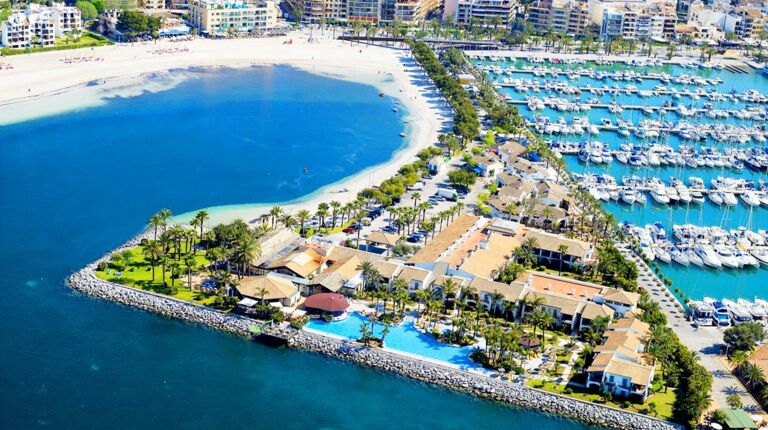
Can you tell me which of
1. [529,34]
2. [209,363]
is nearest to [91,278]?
[209,363]

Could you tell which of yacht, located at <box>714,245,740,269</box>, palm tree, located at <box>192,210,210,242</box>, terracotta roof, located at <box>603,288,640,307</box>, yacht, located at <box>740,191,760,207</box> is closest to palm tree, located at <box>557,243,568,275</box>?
terracotta roof, located at <box>603,288,640,307</box>

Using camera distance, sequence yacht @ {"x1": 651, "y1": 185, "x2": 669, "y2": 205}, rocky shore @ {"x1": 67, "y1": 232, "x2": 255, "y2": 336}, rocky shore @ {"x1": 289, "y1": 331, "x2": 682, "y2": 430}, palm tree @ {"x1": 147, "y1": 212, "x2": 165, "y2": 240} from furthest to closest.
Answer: yacht @ {"x1": 651, "y1": 185, "x2": 669, "y2": 205} → palm tree @ {"x1": 147, "y1": 212, "x2": 165, "y2": 240} → rocky shore @ {"x1": 67, "y1": 232, "x2": 255, "y2": 336} → rocky shore @ {"x1": 289, "y1": 331, "x2": 682, "y2": 430}

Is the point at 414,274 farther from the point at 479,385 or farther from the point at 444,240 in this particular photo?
the point at 479,385

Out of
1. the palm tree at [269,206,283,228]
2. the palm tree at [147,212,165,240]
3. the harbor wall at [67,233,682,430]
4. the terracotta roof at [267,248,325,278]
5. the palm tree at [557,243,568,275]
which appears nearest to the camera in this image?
the harbor wall at [67,233,682,430]

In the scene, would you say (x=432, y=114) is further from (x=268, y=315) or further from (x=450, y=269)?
(x=268, y=315)

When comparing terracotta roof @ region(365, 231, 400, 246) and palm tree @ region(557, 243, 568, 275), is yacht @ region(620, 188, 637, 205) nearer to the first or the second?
palm tree @ region(557, 243, 568, 275)

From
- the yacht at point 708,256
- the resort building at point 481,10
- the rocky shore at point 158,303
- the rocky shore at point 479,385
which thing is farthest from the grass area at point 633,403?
the resort building at point 481,10

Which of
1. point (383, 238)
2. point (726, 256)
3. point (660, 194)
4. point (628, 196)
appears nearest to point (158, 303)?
point (383, 238)
